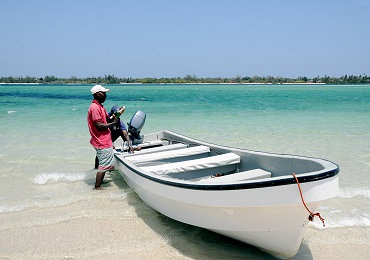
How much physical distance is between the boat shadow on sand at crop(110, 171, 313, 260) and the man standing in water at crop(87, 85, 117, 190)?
1.48 metres

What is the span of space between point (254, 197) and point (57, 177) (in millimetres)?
5891

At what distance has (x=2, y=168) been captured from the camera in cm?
910

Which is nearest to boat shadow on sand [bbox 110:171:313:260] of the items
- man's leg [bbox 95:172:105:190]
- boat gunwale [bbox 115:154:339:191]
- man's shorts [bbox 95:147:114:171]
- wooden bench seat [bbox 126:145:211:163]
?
boat gunwale [bbox 115:154:339:191]

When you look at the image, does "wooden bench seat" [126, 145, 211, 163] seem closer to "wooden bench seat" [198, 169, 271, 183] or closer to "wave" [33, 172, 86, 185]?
"wooden bench seat" [198, 169, 271, 183]

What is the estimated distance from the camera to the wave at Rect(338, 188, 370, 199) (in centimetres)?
671

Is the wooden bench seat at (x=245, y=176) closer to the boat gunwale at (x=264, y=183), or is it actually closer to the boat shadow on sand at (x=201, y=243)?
the boat gunwale at (x=264, y=183)

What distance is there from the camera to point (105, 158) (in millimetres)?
6633

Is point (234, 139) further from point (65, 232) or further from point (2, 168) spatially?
point (65, 232)

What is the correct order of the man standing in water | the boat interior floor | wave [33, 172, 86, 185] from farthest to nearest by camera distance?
wave [33, 172, 86, 185]
the man standing in water
the boat interior floor

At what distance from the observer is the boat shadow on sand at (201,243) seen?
4.50 m

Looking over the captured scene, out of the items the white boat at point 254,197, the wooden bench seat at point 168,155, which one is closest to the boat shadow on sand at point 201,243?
the white boat at point 254,197

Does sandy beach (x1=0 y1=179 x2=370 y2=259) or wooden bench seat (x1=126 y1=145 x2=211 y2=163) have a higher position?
wooden bench seat (x1=126 y1=145 x2=211 y2=163)

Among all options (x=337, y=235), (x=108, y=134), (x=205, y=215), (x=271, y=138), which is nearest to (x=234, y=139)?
(x=271, y=138)

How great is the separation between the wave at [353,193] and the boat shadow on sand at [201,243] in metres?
2.43
